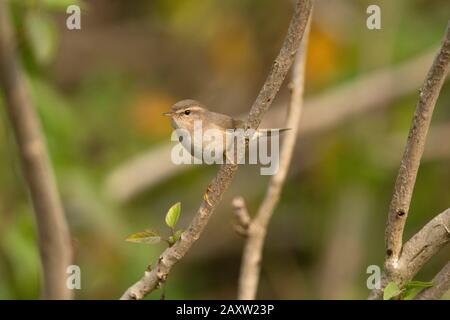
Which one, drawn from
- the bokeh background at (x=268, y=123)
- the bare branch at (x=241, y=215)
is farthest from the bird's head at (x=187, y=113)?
the bokeh background at (x=268, y=123)

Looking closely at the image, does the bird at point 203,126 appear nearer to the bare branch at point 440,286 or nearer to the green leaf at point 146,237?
the green leaf at point 146,237

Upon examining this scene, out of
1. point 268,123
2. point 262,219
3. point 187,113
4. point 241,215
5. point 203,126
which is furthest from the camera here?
point 268,123

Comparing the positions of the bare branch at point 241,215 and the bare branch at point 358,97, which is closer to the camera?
the bare branch at point 241,215

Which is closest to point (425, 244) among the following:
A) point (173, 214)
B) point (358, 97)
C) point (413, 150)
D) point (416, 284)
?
point (416, 284)

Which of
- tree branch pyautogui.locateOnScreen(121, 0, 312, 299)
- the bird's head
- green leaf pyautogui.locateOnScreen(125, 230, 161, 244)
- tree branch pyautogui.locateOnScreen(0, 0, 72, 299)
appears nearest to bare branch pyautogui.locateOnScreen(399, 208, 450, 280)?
tree branch pyautogui.locateOnScreen(121, 0, 312, 299)

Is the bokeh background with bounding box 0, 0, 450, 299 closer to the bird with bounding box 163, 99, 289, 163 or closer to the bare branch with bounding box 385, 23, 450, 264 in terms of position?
the bird with bounding box 163, 99, 289, 163

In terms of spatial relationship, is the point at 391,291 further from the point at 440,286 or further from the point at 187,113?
the point at 187,113

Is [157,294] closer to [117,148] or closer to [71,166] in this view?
[71,166]
